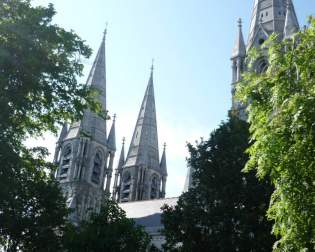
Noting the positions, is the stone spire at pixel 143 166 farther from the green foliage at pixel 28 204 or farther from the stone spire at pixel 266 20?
the green foliage at pixel 28 204

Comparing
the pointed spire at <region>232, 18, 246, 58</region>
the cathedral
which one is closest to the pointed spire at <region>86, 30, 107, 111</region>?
the cathedral

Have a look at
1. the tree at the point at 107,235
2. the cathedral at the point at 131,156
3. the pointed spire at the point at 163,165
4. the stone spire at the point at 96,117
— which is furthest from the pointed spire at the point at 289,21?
the tree at the point at 107,235

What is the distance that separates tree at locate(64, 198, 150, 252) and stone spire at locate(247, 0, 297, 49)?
23861 mm

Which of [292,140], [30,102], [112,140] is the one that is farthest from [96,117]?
[292,140]

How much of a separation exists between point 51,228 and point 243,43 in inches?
1095

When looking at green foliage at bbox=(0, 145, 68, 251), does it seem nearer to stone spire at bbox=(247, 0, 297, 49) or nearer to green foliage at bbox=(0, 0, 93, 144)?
green foliage at bbox=(0, 0, 93, 144)

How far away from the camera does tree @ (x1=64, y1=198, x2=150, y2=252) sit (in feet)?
64.2

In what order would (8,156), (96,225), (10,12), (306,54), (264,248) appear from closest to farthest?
(306,54)
(8,156)
(10,12)
(264,248)
(96,225)

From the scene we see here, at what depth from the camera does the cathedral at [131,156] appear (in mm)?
40688

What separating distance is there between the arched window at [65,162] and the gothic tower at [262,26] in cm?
1546

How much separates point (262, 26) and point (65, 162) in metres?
20.1

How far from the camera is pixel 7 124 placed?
47.2 ft

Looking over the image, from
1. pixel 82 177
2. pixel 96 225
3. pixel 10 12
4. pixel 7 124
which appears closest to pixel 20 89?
pixel 7 124

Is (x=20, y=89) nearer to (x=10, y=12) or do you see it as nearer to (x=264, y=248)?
(x=10, y=12)
